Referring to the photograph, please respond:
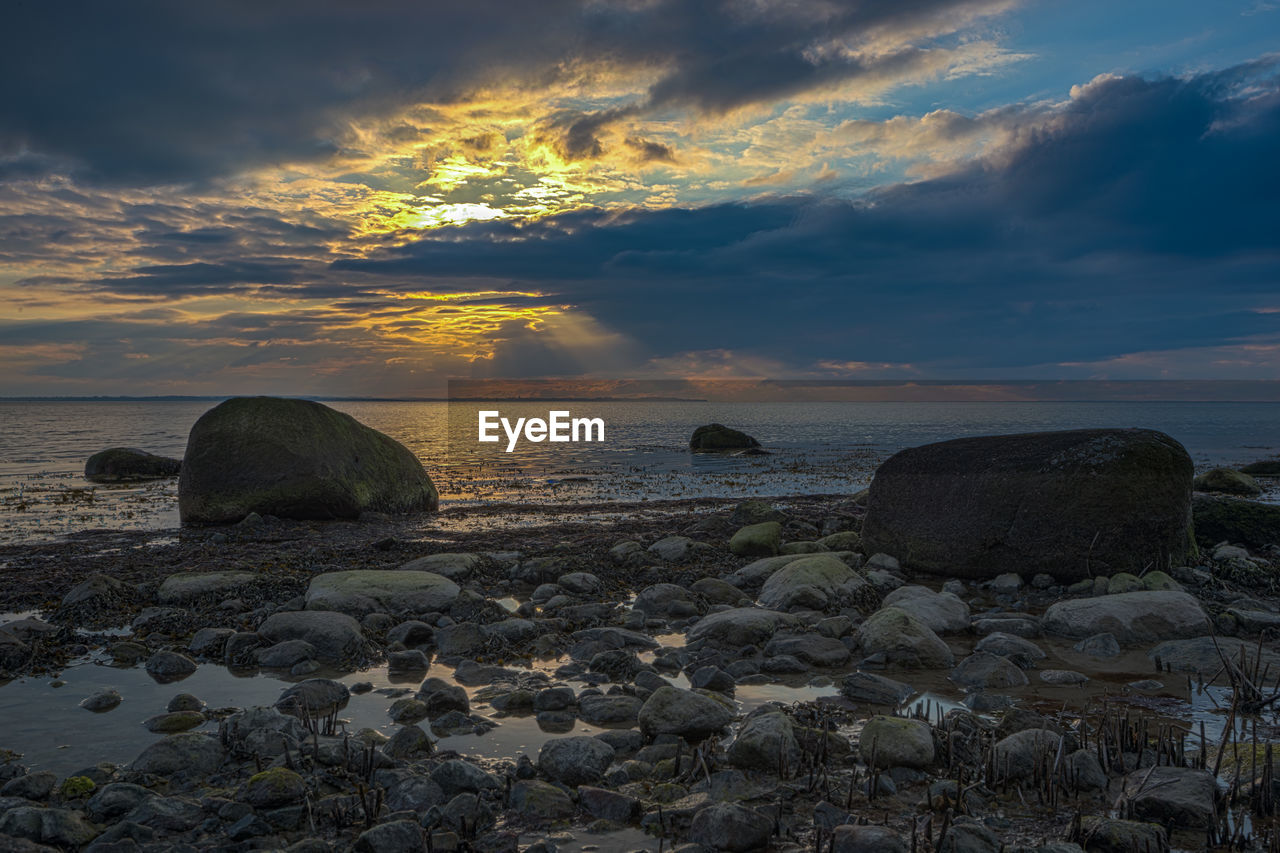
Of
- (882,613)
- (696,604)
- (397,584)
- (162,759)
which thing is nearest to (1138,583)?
(882,613)

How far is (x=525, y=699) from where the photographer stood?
21.5 ft

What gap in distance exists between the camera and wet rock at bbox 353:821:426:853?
410cm

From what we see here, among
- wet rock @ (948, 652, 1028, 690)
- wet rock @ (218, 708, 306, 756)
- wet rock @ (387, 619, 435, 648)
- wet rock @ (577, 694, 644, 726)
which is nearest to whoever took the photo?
wet rock @ (218, 708, 306, 756)

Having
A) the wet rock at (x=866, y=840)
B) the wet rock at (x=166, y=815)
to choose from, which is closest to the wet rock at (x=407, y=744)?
the wet rock at (x=166, y=815)

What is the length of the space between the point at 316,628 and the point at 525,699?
2.82 metres

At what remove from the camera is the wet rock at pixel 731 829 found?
418 centimetres

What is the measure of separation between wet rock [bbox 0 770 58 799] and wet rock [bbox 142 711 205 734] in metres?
1.10

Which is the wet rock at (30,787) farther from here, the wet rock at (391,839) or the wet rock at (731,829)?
the wet rock at (731,829)

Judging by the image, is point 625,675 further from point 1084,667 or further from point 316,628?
point 1084,667

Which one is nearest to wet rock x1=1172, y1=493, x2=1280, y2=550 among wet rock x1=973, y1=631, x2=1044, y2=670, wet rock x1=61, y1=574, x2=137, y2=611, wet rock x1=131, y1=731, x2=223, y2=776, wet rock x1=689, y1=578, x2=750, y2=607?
wet rock x1=973, y1=631, x2=1044, y2=670

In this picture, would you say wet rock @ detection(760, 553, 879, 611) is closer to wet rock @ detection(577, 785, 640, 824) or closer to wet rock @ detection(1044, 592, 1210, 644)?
wet rock @ detection(1044, 592, 1210, 644)

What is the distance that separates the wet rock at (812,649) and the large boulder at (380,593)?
13.6ft

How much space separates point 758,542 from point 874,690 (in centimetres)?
704

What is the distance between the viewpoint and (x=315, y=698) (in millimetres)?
6547
